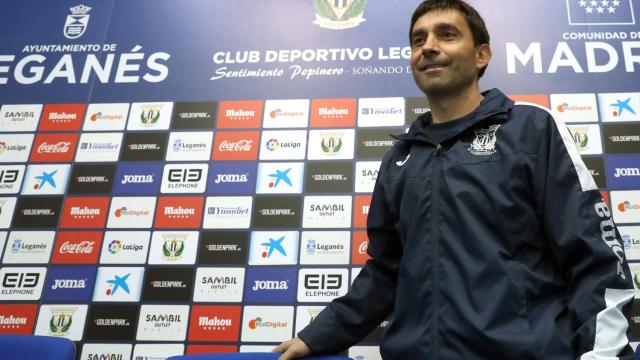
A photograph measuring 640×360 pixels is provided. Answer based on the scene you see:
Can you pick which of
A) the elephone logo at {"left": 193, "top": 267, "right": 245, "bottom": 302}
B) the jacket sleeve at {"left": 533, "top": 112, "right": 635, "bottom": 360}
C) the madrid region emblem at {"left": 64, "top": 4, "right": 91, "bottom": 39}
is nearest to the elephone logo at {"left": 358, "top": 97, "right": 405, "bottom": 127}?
the elephone logo at {"left": 193, "top": 267, "right": 245, "bottom": 302}

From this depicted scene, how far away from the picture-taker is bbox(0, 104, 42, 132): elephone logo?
96.3 inches

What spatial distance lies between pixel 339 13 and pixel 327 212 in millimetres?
1000

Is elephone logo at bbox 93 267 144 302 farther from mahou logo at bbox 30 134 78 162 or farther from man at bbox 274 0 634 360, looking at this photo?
man at bbox 274 0 634 360

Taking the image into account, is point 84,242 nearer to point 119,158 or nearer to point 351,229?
point 119,158

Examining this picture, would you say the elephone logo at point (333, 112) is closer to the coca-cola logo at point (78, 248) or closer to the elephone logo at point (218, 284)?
the elephone logo at point (218, 284)

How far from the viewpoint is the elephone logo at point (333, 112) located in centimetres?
227

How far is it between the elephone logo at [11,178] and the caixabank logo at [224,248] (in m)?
0.90

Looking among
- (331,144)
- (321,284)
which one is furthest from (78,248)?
(331,144)

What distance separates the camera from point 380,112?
2.27 metres

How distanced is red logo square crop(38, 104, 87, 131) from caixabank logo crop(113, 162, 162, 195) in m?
0.34

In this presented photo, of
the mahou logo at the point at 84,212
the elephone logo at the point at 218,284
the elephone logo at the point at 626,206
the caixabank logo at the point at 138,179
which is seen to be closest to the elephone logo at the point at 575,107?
the elephone logo at the point at 626,206

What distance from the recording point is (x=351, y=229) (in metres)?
2.11

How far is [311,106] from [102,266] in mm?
1108

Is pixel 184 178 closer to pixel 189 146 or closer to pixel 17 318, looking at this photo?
pixel 189 146
